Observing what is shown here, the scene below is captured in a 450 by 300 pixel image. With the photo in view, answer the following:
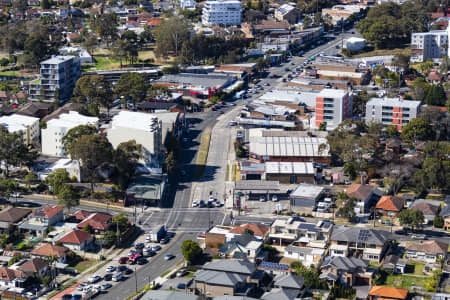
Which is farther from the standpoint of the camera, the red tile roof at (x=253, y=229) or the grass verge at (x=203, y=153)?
the grass verge at (x=203, y=153)

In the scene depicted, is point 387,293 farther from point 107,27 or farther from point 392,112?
point 107,27

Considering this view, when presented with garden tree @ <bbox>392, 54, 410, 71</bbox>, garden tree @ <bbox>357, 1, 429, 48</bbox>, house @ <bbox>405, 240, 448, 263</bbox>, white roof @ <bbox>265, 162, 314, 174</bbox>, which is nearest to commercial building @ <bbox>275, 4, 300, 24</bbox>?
garden tree @ <bbox>357, 1, 429, 48</bbox>

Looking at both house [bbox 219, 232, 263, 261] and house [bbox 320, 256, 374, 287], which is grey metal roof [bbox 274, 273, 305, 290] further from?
house [bbox 219, 232, 263, 261]

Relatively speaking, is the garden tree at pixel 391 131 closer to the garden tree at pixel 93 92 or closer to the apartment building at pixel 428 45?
the garden tree at pixel 93 92

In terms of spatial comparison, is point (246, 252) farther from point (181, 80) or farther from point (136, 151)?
point (181, 80)

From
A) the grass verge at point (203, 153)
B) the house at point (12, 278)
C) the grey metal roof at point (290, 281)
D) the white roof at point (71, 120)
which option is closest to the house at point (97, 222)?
the house at point (12, 278)
